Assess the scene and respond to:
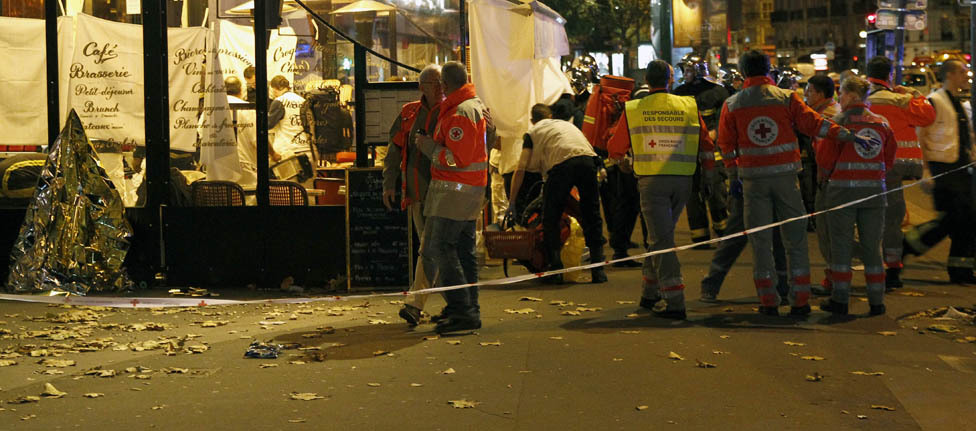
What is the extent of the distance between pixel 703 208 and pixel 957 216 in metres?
3.30

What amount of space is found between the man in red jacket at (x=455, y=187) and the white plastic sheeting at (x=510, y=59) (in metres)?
3.06

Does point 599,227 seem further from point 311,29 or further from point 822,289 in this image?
point 311,29

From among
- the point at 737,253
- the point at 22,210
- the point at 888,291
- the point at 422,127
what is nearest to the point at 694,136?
the point at 737,253

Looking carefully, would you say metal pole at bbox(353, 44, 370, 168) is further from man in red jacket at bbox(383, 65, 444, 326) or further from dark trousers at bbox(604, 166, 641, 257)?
dark trousers at bbox(604, 166, 641, 257)

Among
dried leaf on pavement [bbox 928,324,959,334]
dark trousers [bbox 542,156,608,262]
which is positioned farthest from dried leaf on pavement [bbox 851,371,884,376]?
dark trousers [bbox 542,156,608,262]

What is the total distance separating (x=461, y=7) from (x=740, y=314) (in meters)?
4.06

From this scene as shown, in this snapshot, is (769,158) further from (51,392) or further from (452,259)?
(51,392)

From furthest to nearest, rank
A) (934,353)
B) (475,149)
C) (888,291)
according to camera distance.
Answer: (888,291)
(475,149)
(934,353)

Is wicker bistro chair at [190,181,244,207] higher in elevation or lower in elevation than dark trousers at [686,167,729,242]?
higher

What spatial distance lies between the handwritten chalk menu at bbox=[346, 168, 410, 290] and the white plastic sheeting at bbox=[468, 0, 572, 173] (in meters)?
1.77

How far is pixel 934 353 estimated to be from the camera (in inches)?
312

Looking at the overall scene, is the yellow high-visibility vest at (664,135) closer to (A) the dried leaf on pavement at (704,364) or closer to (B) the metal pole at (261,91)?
(A) the dried leaf on pavement at (704,364)

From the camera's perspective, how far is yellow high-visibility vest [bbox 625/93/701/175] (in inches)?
361

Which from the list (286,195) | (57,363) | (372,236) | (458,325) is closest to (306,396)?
(57,363)
